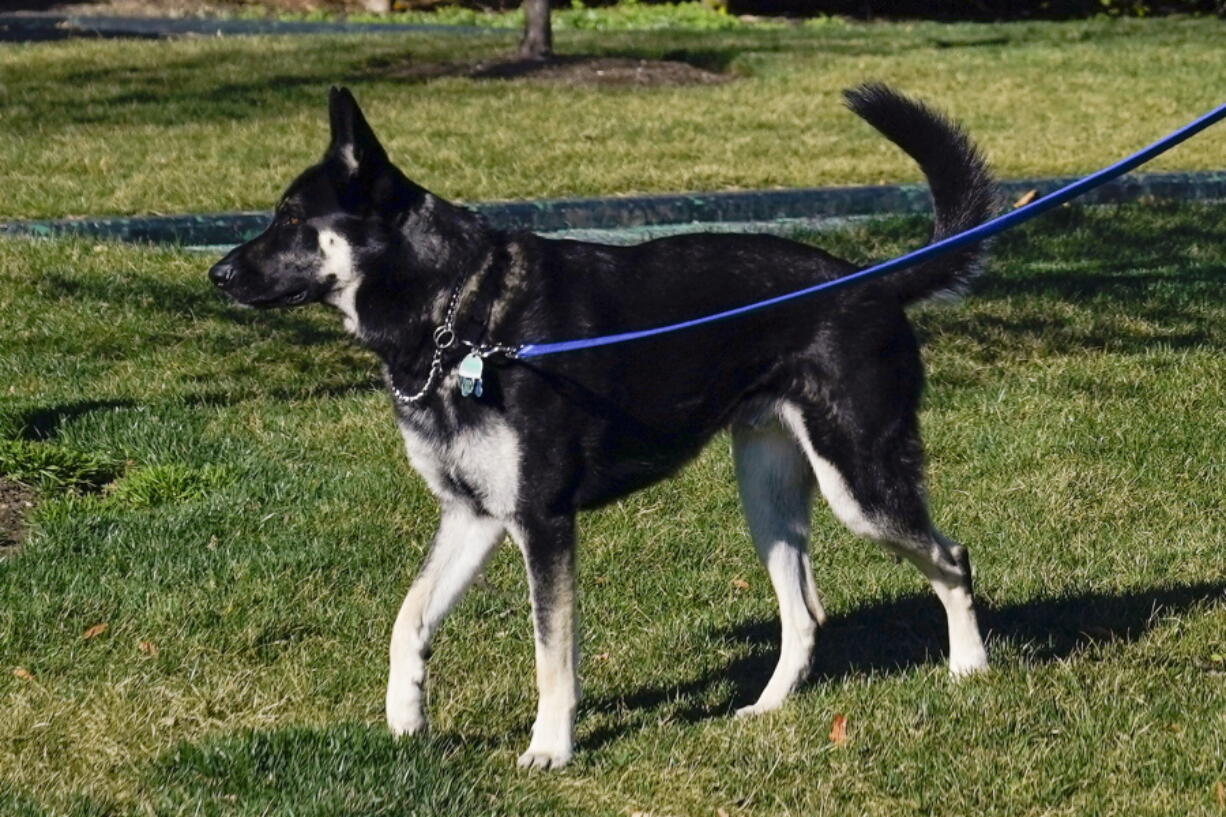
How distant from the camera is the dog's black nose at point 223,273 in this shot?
14.9 feet

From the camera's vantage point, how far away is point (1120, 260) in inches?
397

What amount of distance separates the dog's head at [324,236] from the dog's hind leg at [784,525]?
3.92 ft

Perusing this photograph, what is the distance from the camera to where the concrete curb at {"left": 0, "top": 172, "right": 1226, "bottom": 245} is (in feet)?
34.6

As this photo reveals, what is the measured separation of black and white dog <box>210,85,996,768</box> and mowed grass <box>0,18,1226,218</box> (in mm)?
6919

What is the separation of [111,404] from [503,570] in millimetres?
2362

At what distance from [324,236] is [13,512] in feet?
8.00

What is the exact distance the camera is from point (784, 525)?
5012mm

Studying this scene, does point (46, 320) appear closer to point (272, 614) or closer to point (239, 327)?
point (239, 327)

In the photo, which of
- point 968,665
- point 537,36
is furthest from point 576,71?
point 968,665

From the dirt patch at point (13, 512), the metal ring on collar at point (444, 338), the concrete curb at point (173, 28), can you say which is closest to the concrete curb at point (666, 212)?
the dirt patch at point (13, 512)

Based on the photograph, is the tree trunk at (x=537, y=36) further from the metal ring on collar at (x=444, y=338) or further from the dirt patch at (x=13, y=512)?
the metal ring on collar at (x=444, y=338)

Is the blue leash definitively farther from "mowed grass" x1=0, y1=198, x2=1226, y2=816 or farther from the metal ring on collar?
"mowed grass" x1=0, y1=198, x2=1226, y2=816

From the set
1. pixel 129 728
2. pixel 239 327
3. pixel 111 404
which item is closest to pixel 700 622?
pixel 129 728

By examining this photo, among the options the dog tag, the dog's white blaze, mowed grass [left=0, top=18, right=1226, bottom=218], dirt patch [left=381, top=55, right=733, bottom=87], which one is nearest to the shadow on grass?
the dog tag
